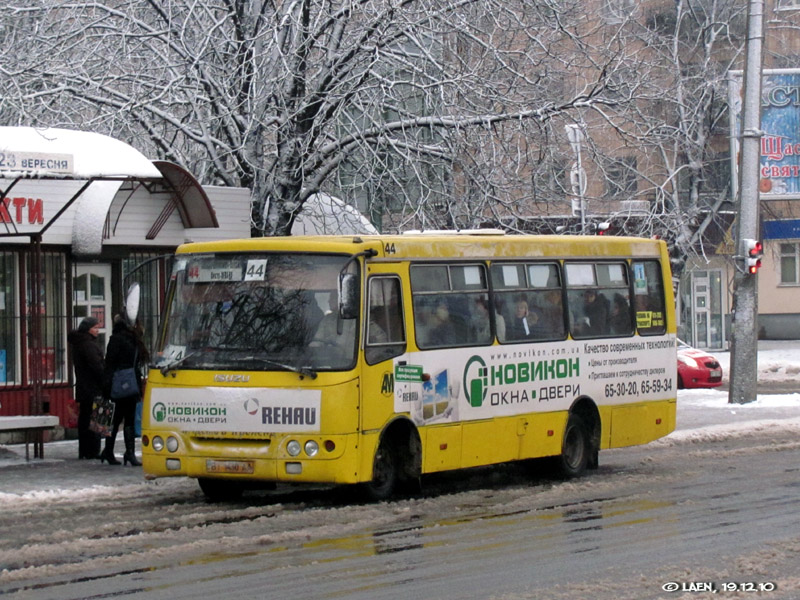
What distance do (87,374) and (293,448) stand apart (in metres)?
5.11

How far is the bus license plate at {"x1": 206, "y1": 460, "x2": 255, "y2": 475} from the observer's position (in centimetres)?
1262

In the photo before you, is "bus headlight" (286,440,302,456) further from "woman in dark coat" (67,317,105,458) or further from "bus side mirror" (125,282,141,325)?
"woman in dark coat" (67,317,105,458)

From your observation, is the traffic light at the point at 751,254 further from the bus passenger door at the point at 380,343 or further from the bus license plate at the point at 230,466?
the bus license plate at the point at 230,466

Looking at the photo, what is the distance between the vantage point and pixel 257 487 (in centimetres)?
1407

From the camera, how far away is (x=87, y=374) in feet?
55.1

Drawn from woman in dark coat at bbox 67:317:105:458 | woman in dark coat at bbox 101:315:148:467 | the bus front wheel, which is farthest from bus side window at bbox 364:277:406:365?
woman in dark coat at bbox 67:317:105:458

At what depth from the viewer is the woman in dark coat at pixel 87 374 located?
16641mm

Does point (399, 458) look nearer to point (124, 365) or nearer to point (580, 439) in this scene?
point (580, 439)

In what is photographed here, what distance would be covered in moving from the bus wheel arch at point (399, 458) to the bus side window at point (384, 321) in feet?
2.21

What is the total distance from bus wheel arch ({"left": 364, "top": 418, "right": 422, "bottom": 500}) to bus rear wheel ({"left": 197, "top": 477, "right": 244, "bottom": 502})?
1478 millimetres

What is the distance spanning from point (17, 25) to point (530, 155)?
7.94 m

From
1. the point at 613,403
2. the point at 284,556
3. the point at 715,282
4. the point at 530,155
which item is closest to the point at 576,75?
the point at 530,155

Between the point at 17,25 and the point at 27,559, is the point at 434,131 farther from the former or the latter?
the point at 27,559

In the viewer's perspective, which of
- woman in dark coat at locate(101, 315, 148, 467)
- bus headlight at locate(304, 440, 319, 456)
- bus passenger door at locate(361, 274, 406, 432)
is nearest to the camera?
bus headlight at locate(304, 440, 319, 456)
